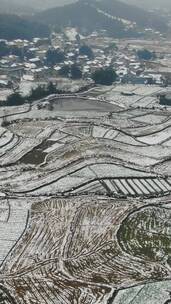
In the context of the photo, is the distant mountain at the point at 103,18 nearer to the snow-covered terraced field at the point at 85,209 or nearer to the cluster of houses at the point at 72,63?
the cluster of houses at the point at 72,63

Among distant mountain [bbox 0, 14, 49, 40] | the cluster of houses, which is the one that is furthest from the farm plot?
distant mountain [bbox 0, 14, 49, 40]

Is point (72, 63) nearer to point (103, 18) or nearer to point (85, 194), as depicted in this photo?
point (85, 194)

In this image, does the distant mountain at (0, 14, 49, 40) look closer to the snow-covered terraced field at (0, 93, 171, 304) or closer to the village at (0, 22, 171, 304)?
the village at (0, 22, 171, 304)

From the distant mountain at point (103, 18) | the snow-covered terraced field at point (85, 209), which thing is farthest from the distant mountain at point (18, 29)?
the snow-covered terraced field at point (85, 209)

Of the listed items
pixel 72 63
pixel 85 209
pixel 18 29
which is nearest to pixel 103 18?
pixel 18 29

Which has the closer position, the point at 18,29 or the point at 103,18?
the point at 18,29

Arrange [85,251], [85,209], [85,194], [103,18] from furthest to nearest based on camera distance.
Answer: [103,18] < [85,194] < [85,209] < [85,251]
